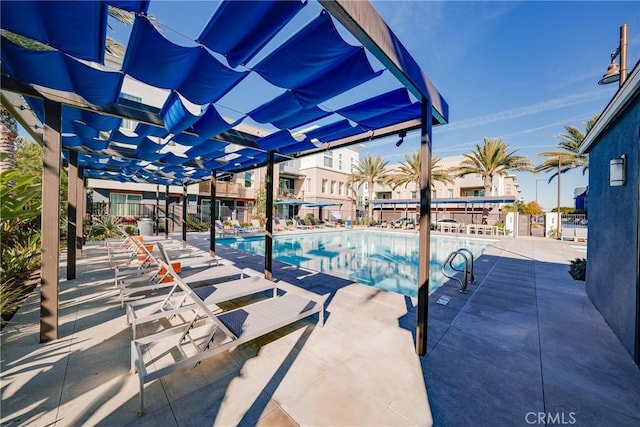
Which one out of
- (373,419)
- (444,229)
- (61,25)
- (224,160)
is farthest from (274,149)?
(444,229)

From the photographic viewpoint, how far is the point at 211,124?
386 cm

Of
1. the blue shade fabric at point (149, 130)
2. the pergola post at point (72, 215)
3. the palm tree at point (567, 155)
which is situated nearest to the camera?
the blue shade fabric at point (149, 130)

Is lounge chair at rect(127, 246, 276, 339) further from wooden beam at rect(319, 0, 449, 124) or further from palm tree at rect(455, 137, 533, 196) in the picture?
palm tree at rect(455, 137, 533, 196)

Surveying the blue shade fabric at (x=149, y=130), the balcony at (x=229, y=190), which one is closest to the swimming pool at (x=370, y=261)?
the blue shade fabric at (x=149, y=130)

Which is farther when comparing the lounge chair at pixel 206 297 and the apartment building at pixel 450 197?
the apartment building at pixel 450 197

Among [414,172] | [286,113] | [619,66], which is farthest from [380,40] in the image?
[414,172]

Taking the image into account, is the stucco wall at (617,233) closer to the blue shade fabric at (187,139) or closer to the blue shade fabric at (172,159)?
the blue shade fabric at (187,139)

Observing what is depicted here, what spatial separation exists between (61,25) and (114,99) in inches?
54.7

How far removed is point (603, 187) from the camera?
14.6 feet

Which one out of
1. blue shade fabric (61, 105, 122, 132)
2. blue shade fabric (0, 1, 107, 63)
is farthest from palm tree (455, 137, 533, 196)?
blue shade fabric (0, 1, 107, 63)

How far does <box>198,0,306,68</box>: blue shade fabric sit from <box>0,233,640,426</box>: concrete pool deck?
3.13 m

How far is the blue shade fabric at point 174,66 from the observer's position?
2.11 m
